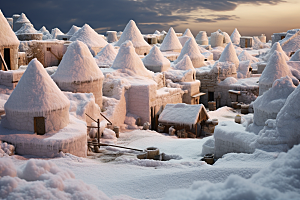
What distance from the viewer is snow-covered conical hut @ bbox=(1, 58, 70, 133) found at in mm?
11250

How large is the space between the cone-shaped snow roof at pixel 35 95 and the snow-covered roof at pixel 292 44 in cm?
2954

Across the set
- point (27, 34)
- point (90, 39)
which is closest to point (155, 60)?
point (90, 39)

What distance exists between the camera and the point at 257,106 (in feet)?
37.3

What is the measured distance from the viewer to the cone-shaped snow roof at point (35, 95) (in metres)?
11.2

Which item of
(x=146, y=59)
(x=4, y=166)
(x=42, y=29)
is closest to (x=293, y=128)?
(x=4, y=166)

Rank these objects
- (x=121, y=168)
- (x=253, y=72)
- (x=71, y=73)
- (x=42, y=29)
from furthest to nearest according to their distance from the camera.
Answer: (x=42, y=29) < (x=253, y=72) < (x=71, y=73) < (x=121, y=168)

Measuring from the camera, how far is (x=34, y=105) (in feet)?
36.8

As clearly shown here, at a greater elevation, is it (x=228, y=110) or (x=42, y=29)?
(x=42, y=29)

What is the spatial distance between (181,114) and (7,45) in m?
10.1

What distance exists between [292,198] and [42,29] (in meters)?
42.0

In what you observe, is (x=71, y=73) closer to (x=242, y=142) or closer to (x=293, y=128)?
(x=242, y=142)

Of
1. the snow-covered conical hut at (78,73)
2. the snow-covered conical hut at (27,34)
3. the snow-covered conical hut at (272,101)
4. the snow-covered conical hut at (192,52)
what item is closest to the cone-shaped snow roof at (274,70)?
the snow-covered conical hut at (272,101)

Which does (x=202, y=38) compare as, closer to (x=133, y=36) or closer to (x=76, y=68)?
(x=133, y=36)

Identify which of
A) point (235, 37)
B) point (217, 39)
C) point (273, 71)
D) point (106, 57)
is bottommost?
point (273, 71)
